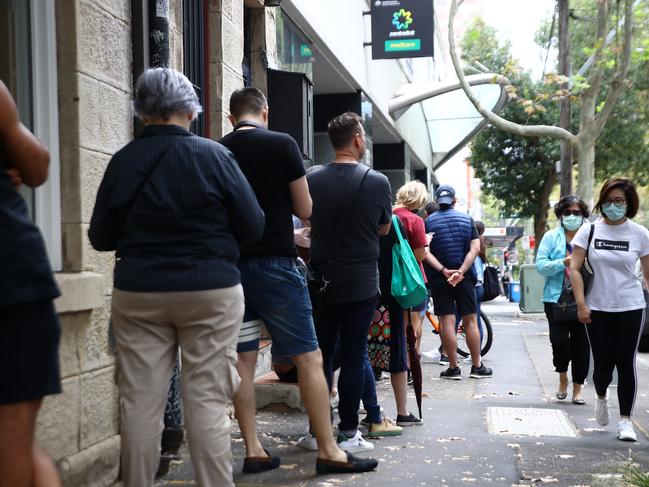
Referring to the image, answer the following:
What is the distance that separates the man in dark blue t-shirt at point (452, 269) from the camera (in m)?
9.19

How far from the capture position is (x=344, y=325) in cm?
548

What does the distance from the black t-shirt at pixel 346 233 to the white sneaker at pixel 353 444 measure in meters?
0.88

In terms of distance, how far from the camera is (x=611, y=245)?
646cm

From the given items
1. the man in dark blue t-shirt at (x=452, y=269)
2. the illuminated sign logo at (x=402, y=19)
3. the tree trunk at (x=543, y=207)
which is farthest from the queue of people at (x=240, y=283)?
the tree trunk at (x=543, y=207)

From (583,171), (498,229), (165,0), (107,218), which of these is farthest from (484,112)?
(498,229)

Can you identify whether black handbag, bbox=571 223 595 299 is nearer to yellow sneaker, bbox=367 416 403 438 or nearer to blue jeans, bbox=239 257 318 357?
yellow sneaker, bbox=367 416 403 438

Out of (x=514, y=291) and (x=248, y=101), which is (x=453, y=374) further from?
(x=514, y=291)

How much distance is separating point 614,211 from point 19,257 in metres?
4.76

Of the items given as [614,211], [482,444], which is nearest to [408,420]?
[482,444]

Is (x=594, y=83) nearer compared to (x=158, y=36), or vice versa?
(x=158, y=36)

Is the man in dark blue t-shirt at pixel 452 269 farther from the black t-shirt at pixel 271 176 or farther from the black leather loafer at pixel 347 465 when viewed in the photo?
the black t-shirt at pixel 271 176

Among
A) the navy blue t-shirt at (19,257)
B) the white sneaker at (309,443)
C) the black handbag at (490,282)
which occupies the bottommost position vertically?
the white sneaker at (309,443)

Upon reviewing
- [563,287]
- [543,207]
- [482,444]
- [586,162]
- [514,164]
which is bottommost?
[482,444]

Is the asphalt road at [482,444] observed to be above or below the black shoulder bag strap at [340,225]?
below
